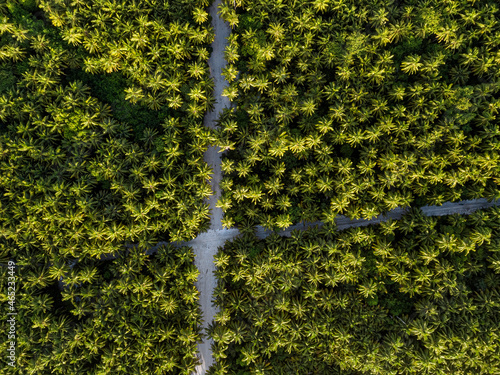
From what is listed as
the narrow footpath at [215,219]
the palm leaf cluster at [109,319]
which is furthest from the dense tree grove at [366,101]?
the palm leaf cluster at [109,319]

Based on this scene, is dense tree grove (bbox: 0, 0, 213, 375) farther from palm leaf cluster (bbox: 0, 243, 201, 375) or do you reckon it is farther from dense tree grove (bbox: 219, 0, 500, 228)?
dense tree grove (bbox: 219, 0, 500, 228)

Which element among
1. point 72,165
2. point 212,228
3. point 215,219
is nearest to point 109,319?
point 212,228

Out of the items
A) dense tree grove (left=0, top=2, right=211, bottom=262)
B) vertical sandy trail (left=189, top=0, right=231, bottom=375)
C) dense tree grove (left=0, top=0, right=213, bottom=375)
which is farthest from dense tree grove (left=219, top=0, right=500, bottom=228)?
dense tree grove (left=0, top=0, right=213, bottom=375)

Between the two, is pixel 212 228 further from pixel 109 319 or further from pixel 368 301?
pixel 368 301

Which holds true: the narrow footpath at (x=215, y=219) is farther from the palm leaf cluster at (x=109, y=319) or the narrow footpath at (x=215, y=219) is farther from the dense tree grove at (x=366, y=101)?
the palm leaf cluster at (x=109, y=319)

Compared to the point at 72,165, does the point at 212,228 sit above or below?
below

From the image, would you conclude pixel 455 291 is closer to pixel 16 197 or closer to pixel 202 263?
pixel 202 263
